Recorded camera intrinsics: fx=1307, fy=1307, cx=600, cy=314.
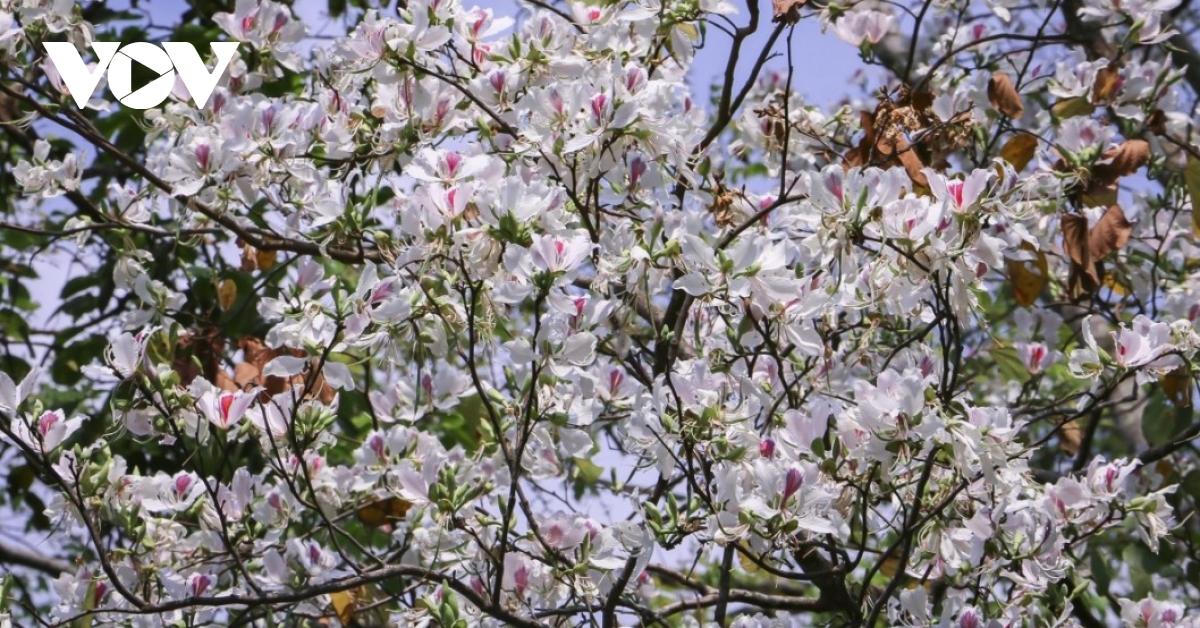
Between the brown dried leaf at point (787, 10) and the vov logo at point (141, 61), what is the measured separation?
36.1 inches

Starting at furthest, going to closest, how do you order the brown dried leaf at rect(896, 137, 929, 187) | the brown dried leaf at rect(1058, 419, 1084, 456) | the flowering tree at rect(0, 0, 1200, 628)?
A: the brown dried leaf at rect(1058, 419, 1084, 456) < the brown dried leaf at rect(896, 137, 929, 187) < the flowering tree at rect(0, 0, 1200, 628)

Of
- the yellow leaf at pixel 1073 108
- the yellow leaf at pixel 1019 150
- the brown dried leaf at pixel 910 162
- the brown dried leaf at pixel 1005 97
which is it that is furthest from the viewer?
the yellow leaf at pixel 1073 108

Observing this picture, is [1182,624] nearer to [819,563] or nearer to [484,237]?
[819,563]

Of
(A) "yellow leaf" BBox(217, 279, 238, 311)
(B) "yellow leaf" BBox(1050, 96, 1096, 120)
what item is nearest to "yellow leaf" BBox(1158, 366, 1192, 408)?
(B) "yellow leaf" BBox(1050, 96, 1096, 120)

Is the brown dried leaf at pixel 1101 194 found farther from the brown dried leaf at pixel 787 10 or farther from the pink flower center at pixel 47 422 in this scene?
the pink flower center at pixel 47 422

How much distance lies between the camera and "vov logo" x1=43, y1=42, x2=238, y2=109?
6.81ft

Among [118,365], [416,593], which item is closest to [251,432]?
[118,365]

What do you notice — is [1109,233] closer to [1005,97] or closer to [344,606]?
[1005,97]

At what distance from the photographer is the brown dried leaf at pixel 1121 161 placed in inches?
80.4

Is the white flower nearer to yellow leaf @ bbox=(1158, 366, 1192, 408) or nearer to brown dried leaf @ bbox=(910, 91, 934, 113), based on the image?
brown dried leaf @ bbox=(910, 91, 934, 113)

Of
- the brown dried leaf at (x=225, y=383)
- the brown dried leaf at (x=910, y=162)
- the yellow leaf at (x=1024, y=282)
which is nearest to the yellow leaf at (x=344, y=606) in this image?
the brown dried leaf at (x=225, y=383)

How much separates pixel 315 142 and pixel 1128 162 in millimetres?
1261

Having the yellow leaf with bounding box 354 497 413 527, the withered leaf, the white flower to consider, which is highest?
the white flower

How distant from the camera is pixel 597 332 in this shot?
1708 millimetres
